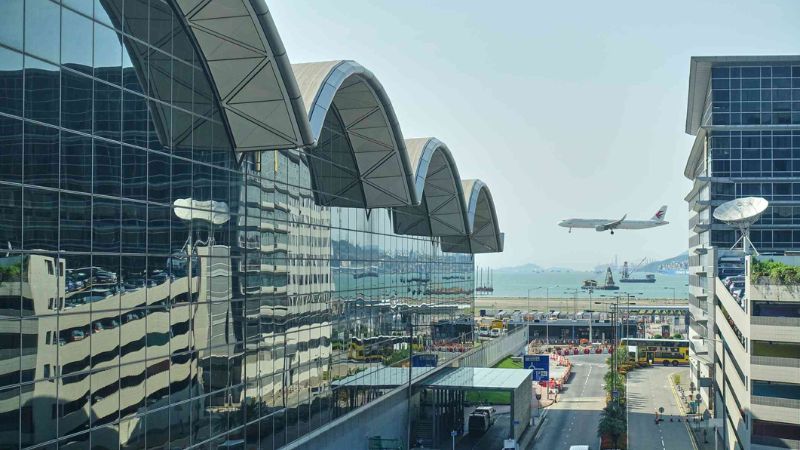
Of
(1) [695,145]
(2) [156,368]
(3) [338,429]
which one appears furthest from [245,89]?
(1) [695,145]

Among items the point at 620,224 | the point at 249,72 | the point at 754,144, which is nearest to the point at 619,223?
the point at 620,224

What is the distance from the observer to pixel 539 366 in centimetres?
7412

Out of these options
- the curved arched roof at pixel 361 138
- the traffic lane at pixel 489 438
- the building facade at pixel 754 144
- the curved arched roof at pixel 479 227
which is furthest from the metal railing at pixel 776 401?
the building facade at pixel 754 144

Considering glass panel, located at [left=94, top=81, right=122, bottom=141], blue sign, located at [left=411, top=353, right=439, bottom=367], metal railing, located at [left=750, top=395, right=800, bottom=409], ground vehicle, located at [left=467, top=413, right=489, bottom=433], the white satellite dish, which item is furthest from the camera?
ground vehicle, located at [left=467, top=413, right=489, bottom=433]

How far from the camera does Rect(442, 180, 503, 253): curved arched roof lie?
223 ft

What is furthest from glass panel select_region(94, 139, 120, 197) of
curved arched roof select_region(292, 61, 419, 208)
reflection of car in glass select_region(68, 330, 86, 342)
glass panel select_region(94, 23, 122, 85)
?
curved arched roof select_region(292, 61, 419, 208)

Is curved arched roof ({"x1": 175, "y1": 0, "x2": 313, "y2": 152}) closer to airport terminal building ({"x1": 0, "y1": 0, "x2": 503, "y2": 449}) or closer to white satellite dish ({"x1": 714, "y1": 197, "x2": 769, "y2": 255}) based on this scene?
airport terminal building ({"x1": 0, "y1": 0, "x2": 503, "y2": 449})

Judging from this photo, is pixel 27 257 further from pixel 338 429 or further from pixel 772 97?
pixel 772 97

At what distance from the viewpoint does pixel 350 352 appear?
44219mm

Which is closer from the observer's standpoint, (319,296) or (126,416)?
(126,416)

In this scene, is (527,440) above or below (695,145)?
below

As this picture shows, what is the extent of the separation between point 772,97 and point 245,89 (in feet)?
198

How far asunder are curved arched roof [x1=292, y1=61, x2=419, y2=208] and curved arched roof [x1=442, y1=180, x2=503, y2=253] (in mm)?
20075

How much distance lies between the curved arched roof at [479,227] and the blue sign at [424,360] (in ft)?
30.4
